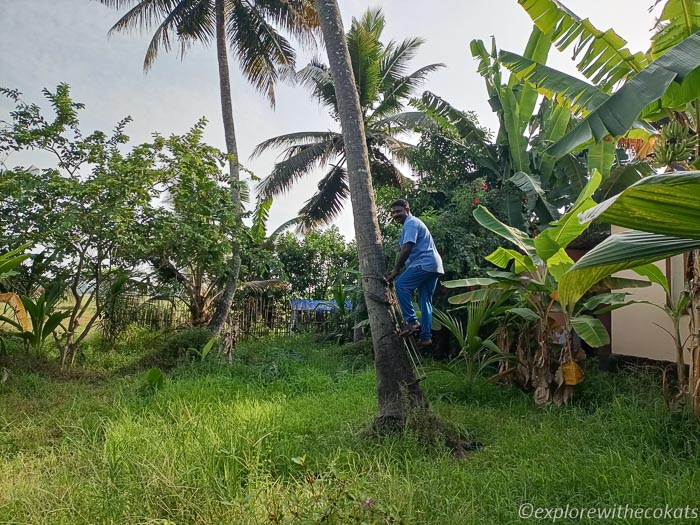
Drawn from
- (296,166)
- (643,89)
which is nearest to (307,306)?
(296,166)

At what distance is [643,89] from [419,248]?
7.78ft

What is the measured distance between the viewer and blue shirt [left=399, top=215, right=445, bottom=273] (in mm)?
4453

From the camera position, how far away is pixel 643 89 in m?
2.57

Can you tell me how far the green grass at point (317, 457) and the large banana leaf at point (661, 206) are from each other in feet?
5.54

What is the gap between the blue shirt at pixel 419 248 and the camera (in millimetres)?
4453

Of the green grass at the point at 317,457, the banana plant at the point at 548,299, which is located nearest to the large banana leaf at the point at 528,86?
the banana plant at the point at 548,299

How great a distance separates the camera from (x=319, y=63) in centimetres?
1373

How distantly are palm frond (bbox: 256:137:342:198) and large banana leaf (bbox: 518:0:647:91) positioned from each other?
9795 mm

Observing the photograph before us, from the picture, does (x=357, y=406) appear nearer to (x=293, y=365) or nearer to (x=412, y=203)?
(x=293, y=365)

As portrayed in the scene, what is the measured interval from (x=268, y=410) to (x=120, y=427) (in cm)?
133

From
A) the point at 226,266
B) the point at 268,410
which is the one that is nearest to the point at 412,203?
the point at 226,266

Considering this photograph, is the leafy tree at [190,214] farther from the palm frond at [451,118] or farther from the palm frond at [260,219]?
the palm frond at [451,118]

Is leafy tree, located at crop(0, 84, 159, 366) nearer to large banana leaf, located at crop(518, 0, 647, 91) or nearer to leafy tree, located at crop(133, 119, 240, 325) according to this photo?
leafy tree, located at crop(133, 119, 240, 325)

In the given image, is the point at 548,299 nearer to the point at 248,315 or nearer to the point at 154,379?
the point at 154,379
